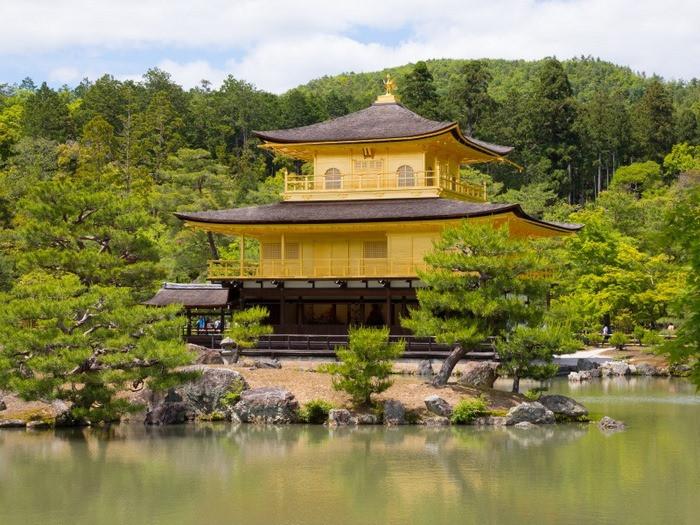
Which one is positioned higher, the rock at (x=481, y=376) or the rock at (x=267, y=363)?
the rock at (x=267, y=363)

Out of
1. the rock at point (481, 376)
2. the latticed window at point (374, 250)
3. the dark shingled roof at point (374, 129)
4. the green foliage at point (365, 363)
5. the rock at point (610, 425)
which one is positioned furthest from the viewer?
the dark shingled roof at point (374, 129)

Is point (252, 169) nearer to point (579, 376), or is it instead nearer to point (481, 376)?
point (579, 376)

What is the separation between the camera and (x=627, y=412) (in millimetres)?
26422

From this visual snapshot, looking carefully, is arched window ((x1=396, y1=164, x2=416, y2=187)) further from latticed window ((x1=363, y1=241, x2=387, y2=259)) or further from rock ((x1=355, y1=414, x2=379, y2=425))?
rock ((x1=355, y1=414, x2=379, y2=425))

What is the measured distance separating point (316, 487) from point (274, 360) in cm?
1565

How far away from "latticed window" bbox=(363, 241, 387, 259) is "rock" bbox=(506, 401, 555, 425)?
39.9ft

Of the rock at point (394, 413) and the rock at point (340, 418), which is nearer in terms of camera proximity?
the rock at point (340, 418)

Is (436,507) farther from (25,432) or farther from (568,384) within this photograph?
(568,384)

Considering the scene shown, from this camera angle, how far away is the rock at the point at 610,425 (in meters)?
23.4

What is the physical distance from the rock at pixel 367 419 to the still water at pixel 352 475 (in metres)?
0.98

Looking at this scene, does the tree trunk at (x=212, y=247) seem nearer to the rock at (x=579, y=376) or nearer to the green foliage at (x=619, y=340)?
the green foliage at (x=619, y=340)

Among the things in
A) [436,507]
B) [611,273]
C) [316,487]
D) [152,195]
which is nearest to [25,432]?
[316,487]

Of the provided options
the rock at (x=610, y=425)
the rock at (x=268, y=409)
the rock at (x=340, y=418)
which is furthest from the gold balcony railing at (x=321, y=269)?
the rock at (x=610, y=425)

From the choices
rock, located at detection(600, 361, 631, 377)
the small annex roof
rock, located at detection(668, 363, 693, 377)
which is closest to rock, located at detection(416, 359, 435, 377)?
the small annex roof
